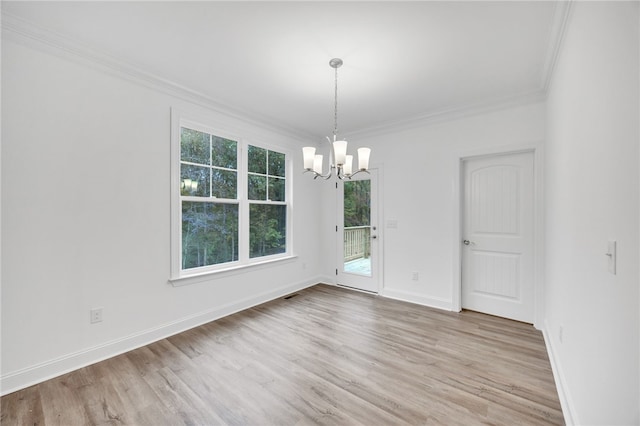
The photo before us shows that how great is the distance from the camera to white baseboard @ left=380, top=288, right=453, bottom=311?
139 inches

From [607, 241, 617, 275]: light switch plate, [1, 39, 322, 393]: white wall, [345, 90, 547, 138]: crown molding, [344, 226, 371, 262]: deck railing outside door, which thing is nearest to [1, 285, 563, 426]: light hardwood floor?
[1, 39, 322, 393]: white wall

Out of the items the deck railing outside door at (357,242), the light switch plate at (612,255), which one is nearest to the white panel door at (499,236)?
the deck railing outside door at (357,242)

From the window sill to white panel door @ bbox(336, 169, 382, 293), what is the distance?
1.10 meters

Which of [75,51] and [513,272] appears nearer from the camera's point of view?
[75,51]

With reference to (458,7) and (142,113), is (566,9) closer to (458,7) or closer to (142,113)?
(458,7)

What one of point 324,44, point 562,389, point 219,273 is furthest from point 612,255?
point 219,273

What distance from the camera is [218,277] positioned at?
3281 mm

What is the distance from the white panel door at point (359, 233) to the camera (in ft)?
13.8

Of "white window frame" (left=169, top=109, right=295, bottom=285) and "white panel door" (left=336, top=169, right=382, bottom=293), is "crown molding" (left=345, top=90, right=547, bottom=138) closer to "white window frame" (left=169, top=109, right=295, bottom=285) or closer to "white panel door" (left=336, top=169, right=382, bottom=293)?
"white panel door" (left=336, top=169, right=382, bottom=293)

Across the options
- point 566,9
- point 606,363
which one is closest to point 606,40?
point 566,9

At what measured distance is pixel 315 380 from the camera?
2.06m

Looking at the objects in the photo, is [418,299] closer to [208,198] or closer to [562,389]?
[562,389]

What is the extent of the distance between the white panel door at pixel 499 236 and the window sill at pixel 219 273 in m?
2.66

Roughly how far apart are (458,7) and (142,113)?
9.20ft
